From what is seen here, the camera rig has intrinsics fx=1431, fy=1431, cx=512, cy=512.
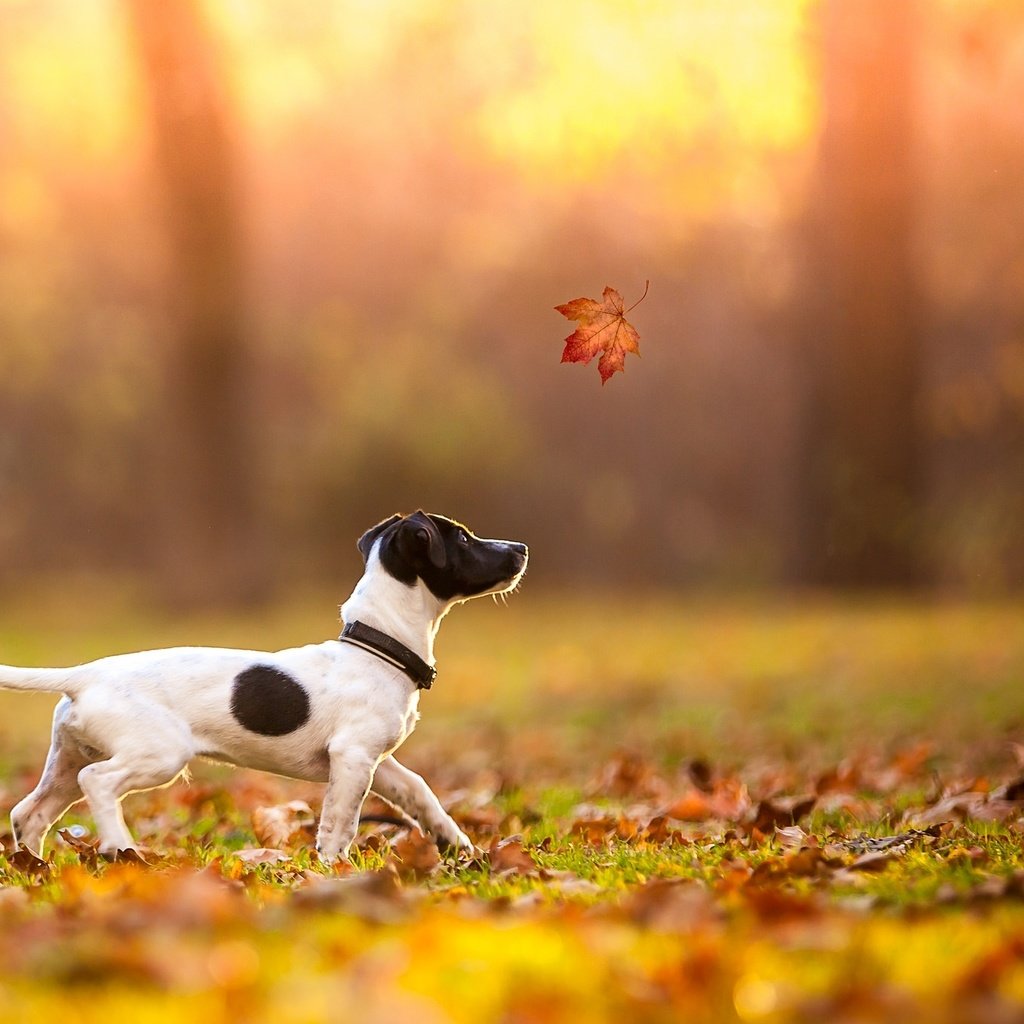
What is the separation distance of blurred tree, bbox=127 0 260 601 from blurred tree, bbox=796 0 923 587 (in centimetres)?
753

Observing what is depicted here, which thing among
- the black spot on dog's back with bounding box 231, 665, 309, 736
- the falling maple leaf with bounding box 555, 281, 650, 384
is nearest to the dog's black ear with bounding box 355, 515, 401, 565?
the black spot on dog's back with bounding box 231, 665, 309, 736

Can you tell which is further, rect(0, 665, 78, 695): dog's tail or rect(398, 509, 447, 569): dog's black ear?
rect(398, 509, 447, 569): dog's black ear


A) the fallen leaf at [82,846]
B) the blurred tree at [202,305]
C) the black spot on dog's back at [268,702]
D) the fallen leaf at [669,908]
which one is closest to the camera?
the fallen leaf at [669,908]

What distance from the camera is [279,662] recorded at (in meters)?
4.96

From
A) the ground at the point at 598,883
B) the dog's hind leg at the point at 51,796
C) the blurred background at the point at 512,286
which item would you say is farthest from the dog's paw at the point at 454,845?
the blurred background at the point at 512,286

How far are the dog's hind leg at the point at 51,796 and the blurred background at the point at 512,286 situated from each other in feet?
39.3

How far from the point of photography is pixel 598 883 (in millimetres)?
3859

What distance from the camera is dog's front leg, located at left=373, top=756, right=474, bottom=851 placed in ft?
16.0

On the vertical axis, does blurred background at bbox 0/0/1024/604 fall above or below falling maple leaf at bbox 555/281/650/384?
above

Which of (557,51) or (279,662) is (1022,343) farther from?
(279,662)

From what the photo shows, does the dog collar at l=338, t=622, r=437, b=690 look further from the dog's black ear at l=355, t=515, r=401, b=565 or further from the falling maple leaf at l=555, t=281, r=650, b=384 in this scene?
the falling maple leaf at l=555, t=281, r=650, b=384

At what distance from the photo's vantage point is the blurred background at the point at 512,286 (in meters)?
17.8

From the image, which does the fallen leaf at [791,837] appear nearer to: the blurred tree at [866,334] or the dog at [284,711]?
the dog at [284,711]

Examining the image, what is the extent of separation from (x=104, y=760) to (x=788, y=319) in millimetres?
17204
